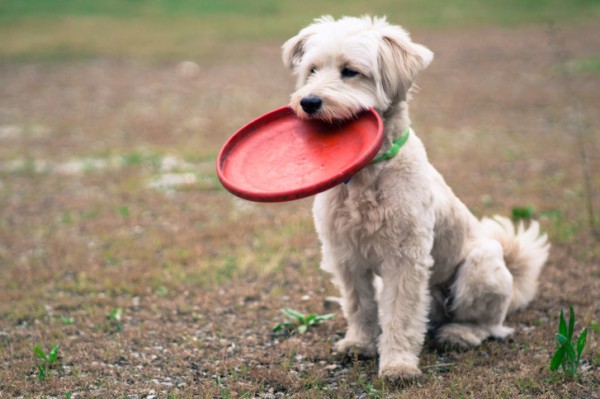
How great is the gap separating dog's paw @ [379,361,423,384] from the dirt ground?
9 cm

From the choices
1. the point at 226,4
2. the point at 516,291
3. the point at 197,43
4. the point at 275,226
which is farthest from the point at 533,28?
the point at 516,291

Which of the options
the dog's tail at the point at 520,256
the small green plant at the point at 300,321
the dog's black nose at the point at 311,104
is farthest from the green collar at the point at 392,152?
the small green plant at the point at 300,321

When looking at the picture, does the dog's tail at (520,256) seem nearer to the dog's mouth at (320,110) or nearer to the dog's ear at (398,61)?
the dog's ear at (398,61)

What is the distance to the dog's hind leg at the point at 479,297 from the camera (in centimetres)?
490

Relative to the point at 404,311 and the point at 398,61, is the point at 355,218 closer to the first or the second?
the point at 404,311

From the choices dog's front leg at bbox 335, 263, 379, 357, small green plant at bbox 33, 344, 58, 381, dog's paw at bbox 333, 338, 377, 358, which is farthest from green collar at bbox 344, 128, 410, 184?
small green plant at bbox 33, 344, 58, 381

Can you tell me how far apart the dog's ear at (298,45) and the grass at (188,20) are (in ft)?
63.6

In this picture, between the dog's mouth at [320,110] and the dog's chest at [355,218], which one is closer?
the dog's mouth at [320,110]

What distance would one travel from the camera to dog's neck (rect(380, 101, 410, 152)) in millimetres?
4480

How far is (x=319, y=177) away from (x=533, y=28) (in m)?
24.7

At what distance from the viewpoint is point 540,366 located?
4.50 meters

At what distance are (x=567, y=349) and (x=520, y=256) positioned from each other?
1.49 metres

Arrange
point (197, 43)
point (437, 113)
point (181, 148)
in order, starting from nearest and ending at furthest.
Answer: point (181, 148), point (437, 113), point (197, 43)

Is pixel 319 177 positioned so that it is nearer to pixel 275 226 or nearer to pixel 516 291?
pixel 516 291
